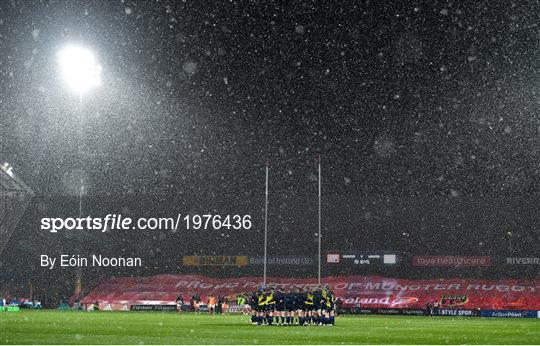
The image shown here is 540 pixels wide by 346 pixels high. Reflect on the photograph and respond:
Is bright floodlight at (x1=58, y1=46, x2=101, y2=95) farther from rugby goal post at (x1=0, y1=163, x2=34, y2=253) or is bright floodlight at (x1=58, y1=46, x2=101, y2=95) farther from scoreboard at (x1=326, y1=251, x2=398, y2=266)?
scoreboard at (x1=326, y1=251, x2=398, y2=266)

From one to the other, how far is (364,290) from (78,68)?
2162cm

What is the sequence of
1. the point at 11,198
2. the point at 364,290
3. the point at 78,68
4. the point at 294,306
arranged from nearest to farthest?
the point at 294,306 → the point at 78,68 → the point at 11,198 → the point at 364,290

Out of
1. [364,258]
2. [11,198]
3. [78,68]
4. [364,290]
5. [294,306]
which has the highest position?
[78,68]

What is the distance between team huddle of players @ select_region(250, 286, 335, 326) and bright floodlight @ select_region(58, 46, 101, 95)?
20721 millimetres

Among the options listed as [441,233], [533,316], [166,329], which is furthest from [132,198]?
[166,329]

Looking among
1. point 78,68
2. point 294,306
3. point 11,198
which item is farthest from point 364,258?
point 294,306

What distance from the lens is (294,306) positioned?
97.8 ft

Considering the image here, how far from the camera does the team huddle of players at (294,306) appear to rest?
29422 millimetres

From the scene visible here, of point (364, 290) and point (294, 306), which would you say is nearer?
point (294, 306)

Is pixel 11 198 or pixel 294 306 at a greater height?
pixel 11 198

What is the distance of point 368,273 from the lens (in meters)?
56.2

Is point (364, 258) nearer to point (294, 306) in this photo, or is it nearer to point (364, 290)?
point (364, 290)

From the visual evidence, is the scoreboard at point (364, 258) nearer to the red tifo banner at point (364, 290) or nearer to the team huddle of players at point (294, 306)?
the red tifo banner at point (364, 290)

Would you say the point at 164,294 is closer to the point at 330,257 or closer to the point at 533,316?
the point at 330,257
